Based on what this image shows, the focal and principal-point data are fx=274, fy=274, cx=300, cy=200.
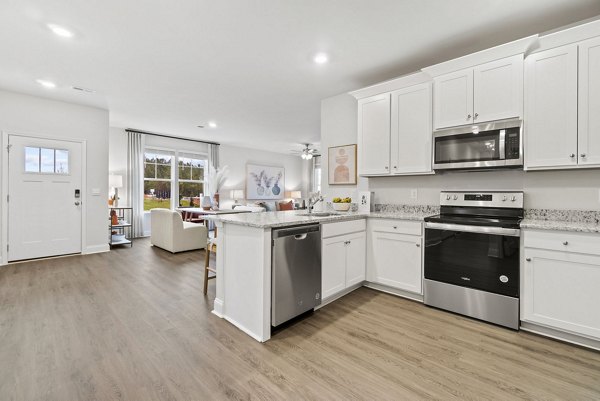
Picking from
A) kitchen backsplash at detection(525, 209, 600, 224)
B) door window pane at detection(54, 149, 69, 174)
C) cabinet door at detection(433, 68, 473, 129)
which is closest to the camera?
kitchen backsplash at detection(525, 209, 600, 224)

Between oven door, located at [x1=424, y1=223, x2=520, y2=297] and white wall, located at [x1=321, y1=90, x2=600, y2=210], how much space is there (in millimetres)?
628

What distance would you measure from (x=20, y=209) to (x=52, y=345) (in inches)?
139

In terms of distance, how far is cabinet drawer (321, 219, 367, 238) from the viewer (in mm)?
2670

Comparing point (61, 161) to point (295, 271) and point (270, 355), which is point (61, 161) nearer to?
point (295, 271)

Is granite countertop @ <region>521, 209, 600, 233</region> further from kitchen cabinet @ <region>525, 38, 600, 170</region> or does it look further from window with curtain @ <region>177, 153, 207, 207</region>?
window with curtain @ <region>177, 153, 207, 207</region>

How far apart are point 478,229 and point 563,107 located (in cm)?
118

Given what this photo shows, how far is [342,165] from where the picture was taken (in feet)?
12.9

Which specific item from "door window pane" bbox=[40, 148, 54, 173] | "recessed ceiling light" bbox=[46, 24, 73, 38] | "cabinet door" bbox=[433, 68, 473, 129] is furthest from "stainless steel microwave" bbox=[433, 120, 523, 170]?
"door window pane" bbox=[40, 148, 54, 173]

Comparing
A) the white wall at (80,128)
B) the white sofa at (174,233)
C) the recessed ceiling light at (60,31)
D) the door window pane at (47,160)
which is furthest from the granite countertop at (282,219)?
the door window pane at (47,160)

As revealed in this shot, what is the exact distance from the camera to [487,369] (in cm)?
180

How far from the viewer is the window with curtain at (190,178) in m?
7.76

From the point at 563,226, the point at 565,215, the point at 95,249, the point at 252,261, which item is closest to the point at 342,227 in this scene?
the point at 252,261

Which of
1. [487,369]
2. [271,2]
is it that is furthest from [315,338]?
[271,2]

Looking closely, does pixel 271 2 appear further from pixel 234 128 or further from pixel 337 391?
pixel 234 128
